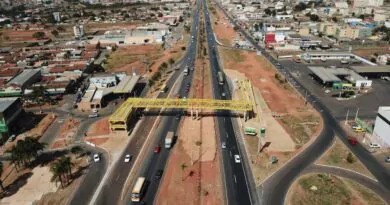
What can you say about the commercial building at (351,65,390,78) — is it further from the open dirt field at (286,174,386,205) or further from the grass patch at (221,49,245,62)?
the open dirt field at (286,174,386,205)

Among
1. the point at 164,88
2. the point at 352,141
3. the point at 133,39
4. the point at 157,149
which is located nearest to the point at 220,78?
the point at 164,88

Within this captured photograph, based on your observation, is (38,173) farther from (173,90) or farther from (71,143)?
(173,90)

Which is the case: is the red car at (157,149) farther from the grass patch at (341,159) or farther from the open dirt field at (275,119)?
the grass patch at (341,159)

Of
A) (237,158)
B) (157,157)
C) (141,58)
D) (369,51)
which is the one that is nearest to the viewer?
(237,158)

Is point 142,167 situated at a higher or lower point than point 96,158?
lower

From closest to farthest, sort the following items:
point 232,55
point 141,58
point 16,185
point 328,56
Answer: point 16,185 → point 328,56 → point 141,58 → point 232,55

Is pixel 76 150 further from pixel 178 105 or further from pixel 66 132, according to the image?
pixel 178 105

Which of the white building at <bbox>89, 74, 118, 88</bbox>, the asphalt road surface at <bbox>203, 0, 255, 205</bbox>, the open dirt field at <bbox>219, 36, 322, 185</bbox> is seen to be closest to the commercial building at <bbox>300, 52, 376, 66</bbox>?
the open dirt field at <bbox>219, 36, 322, 185</bbox>

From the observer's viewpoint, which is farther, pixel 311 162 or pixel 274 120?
pixel 274 120

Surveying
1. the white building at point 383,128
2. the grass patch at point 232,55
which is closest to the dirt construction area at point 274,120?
the grass patch at point 232,55
